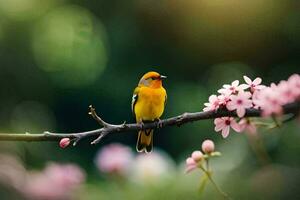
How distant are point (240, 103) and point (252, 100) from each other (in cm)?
3

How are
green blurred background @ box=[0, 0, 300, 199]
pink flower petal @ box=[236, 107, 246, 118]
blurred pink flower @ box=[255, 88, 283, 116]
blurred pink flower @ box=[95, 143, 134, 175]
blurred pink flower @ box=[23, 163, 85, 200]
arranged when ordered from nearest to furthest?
blurred pink flower @ box=[255, 88, 283, 116], pink flower petal @ box=[236, 107, 246, 118], blurred pink flower @ box=[23, 163, 85, 200], blurred pink flower @ box=[95, 143, 134, 175], green blurred background @ box=[0, 0, 300, 199]

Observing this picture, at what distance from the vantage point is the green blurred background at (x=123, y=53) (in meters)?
11.0

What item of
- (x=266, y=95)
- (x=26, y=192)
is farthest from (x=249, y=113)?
(x=26, y=192)

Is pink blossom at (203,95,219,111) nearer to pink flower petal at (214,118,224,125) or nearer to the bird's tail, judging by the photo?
pink flower petal at (214,118,224,125)

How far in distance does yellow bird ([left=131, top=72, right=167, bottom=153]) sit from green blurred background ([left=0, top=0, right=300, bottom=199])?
609 cm

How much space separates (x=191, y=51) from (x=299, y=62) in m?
2.15

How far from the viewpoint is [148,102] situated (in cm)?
371

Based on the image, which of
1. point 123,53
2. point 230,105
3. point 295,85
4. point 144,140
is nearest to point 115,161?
point 144,140

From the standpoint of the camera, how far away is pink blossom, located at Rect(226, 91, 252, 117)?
2.12 meters

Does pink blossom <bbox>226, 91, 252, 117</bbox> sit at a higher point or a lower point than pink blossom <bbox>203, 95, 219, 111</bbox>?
lower

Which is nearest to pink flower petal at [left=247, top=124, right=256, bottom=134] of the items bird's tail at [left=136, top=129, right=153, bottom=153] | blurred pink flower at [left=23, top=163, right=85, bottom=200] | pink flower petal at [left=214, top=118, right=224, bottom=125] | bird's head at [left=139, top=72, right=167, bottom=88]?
pink flower petal at [left=214, top=118, right=224, bottom=125]

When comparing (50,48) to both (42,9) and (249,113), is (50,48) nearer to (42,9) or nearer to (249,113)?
(42,9)

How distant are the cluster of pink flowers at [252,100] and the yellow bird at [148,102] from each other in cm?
136

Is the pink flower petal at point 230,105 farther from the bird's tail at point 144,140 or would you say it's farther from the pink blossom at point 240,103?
the bird's tail at point 144,140
